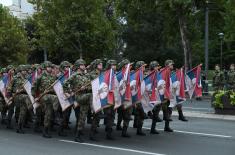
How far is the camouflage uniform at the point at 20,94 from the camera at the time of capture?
45.7ft

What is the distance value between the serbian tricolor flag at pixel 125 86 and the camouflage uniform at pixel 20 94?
2802mm

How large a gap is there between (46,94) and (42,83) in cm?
33

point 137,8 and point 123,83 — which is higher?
point 137,8

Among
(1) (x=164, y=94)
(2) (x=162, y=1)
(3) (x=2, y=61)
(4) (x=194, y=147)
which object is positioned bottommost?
(4) (x=194, y=147)

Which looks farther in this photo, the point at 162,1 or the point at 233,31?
the point at 233,31

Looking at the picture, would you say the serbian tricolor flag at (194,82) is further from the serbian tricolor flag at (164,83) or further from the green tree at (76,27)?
the green tree at (76,27)

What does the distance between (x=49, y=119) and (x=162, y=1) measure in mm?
18188

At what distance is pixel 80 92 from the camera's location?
12.5m

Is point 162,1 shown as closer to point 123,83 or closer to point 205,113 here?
point 205,113

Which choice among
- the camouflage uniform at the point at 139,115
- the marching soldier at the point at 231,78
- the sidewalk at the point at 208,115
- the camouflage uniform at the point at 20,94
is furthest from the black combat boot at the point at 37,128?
the marching soldier at the point at 231,78

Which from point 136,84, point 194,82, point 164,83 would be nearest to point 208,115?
point 194,82

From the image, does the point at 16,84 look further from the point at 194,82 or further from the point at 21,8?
the point at 21,8

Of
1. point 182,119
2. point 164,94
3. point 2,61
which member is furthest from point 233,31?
point 164,94

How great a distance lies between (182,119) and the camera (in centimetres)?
1627
